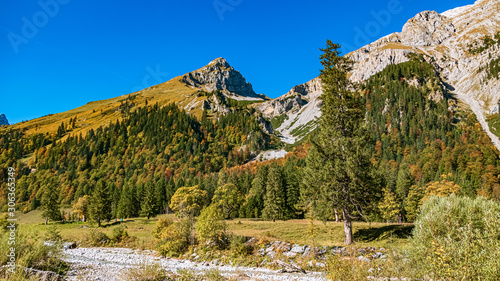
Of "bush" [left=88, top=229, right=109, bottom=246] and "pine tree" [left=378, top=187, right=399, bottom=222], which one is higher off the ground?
"bush" [left=88, top=229, right=109, bottom=246]

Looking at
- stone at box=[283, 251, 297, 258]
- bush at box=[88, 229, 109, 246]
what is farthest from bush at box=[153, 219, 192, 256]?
stone at box=[283, 251, 297, 258]

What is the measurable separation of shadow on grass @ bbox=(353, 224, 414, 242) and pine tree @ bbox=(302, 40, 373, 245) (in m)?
3.40

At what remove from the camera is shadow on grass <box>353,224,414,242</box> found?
26688 millimetres

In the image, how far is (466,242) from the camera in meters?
7.93

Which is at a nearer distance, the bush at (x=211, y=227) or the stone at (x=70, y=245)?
the bush at (x=211, y=227)

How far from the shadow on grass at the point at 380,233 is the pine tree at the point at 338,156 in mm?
3399

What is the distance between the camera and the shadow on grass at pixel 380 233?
87.6 feet

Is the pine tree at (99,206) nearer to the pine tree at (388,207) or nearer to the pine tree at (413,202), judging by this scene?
the pine tree at (388,207)

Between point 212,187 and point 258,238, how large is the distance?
7900 centimetres

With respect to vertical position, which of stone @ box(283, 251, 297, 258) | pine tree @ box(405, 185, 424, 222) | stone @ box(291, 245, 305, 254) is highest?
stone @ box(291, 245, 305, 254)

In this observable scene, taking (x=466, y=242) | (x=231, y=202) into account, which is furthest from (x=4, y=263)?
(x=231, y=202)

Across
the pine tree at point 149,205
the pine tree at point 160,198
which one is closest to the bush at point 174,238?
the pine tree at point 149,205

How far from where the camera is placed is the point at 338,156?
2770 centimetres

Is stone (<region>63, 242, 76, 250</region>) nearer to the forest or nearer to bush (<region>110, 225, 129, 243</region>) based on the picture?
bush (<region>110, 225, 129, 243</region>)
